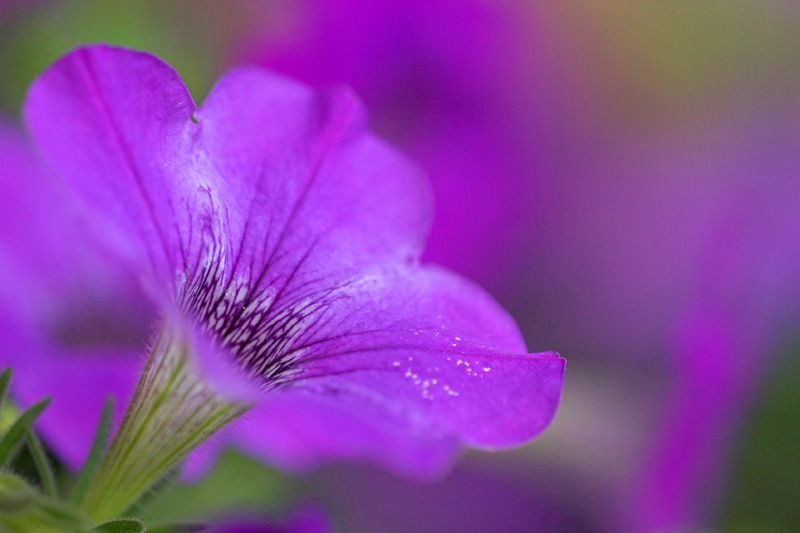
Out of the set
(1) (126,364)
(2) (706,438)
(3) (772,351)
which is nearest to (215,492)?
(1) (126,364)

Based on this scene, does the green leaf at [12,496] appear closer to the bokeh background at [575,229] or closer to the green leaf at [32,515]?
the green leaf at [32,515]

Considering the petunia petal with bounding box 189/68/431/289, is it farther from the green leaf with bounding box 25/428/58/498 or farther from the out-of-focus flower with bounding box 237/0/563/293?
the out-of-focus flower with bounding box 237/0/563/293

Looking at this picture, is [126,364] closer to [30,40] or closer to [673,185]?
[30,40]

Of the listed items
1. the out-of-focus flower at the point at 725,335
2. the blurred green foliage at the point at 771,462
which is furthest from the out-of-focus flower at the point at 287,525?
the blurred green foliage at the point at 771,462

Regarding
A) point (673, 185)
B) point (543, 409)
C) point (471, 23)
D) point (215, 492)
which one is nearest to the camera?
point (543, 409)

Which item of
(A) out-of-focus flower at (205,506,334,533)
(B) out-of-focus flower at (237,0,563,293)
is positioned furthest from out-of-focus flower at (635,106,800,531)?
(A) out-of-focus flower at (205,506,334,533)

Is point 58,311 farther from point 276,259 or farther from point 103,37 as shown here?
point 276,259
